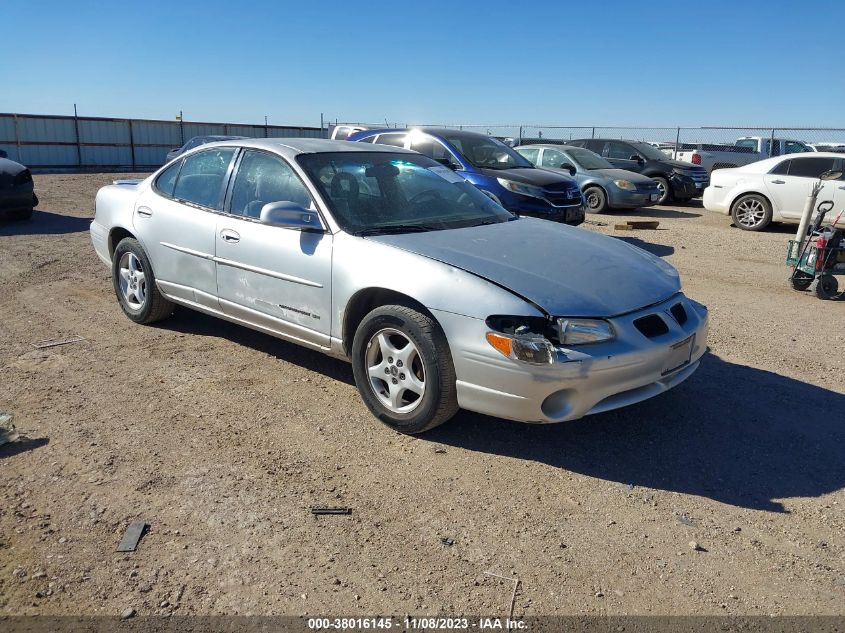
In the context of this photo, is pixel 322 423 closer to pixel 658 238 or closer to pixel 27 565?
pixel 27 565

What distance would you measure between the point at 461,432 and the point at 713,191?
11191 millimetres

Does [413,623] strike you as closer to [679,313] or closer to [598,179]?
[679,313]

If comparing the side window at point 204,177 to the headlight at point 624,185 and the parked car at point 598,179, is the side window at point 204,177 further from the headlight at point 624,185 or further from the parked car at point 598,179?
the headlight at point 624,185

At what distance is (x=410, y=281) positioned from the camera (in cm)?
387

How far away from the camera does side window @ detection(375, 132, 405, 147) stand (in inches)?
434

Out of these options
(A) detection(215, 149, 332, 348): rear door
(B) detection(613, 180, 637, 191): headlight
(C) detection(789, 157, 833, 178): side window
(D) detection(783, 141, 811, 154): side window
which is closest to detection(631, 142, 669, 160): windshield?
(B) detection(613, 180, 637, 191): headlight

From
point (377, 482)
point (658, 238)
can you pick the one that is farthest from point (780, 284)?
point (377, 482)

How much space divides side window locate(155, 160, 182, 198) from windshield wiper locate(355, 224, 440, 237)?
6.97 ft

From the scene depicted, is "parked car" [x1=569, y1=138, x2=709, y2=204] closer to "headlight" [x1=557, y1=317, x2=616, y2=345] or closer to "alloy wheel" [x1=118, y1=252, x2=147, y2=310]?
"alloy wheel" [x1=118, y1=252, x2=147, y2=310]

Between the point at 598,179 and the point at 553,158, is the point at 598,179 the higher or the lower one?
the lower one

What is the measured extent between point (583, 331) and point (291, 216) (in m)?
1.95

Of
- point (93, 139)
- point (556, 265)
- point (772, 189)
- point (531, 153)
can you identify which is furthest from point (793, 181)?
point (93, 139)

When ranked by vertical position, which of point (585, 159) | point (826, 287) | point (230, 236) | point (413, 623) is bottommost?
point (413, 623)

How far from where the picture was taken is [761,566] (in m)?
2.93
